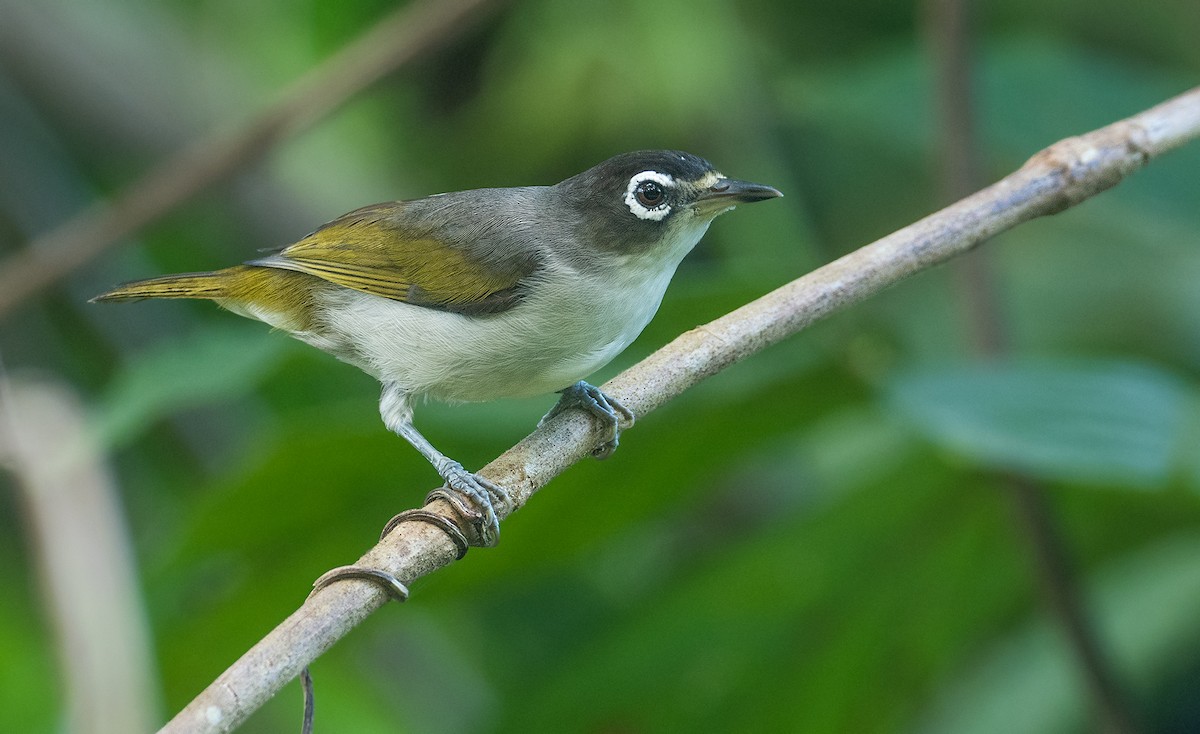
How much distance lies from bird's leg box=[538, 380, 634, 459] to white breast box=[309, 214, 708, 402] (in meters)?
0.10

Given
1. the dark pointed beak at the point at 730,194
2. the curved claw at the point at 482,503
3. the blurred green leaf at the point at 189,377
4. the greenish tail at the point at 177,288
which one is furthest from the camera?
the blurred green leaf at the point at 189,377

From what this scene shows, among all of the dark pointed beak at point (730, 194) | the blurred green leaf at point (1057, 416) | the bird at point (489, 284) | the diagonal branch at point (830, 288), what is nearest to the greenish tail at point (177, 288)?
the bird at point (489, 284)

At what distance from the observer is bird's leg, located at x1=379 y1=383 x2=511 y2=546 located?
7.91ft

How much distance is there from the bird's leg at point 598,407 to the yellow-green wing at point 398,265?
255mm

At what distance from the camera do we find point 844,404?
3396 millimetres

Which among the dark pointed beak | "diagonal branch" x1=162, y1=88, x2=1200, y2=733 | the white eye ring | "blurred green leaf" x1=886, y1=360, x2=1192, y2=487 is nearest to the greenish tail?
"diagonal branch" x1=162, y1=88, x2=1200, y2=733

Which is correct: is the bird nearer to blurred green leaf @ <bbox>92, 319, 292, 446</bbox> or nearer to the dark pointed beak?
the dark pointed beak

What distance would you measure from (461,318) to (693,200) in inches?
23.5

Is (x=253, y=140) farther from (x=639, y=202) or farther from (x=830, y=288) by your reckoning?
(x=830, y=288)

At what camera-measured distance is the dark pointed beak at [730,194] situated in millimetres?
2617

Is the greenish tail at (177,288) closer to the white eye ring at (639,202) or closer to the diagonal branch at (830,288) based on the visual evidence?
the diagonal branch at (830,288)

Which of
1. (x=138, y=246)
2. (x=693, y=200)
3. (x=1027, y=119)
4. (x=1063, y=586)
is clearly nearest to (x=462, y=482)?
(x=693, y=200)

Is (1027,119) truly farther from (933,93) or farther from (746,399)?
(746,399)

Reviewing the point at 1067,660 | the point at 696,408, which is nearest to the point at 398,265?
the point at 696,408
